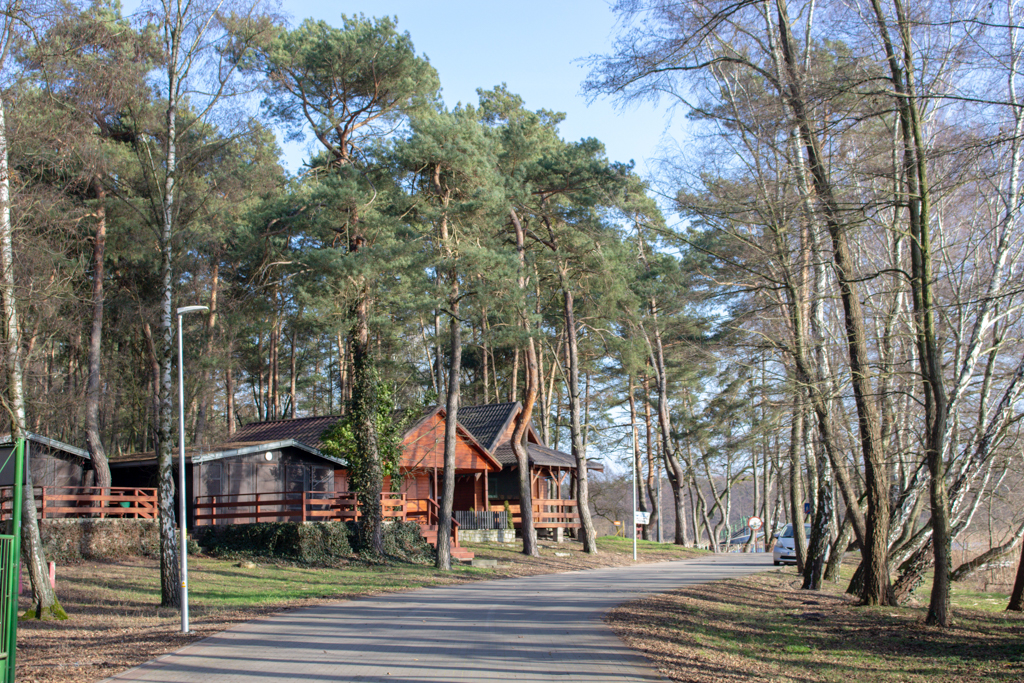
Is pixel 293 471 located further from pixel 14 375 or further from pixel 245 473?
pixel 14 375

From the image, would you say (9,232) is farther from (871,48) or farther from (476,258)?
(871,48)

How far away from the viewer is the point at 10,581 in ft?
23.1

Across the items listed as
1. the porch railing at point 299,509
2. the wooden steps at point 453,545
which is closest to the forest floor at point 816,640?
the wooden steps at point 453,545

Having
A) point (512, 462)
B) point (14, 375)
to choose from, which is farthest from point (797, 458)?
point (512, 462)

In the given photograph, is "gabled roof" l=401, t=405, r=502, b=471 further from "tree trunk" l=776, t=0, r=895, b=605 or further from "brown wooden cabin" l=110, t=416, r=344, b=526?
"tree trunk" l=776, t=0, r=895, b=605

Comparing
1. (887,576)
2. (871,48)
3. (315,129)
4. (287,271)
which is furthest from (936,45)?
(287,271)

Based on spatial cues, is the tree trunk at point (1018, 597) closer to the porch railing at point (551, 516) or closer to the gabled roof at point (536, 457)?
the porch railing at point (551, 516)

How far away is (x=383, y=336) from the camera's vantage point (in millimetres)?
34312

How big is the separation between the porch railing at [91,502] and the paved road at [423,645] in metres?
11.4

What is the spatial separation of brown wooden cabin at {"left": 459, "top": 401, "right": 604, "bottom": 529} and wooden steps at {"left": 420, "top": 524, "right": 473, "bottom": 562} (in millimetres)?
5527

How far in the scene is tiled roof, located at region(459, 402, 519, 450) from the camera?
107 ft

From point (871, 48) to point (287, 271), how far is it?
775 inches

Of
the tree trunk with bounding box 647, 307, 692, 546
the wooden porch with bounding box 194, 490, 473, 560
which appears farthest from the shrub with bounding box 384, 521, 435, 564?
the tree trunk with bounding box 647, 307, 692, 546

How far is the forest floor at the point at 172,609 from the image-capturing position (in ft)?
32.5
